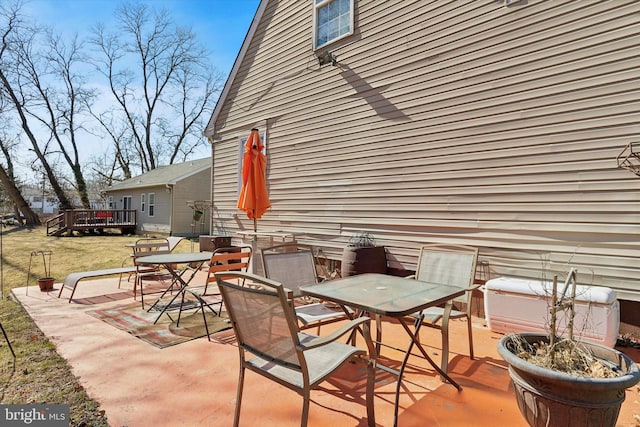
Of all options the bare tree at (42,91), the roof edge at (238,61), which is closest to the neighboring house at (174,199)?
the roof edge at (238,61)

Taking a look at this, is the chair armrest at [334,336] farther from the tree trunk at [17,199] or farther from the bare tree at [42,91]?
the bare tree at [42,91]

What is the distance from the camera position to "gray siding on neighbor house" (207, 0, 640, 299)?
3568 mm

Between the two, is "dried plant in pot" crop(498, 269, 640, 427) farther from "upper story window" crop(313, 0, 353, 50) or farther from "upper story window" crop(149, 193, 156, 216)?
"upper story window" crop(149, 193, 156, 216)

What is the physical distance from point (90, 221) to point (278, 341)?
19.8 meters

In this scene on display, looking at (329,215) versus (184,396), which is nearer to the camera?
(184,396)

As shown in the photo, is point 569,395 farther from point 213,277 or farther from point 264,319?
point 213,277

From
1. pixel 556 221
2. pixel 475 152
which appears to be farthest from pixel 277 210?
pixel 556 221

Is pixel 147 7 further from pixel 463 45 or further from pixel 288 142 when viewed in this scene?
pixel 463 45

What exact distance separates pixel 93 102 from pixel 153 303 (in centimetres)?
2808

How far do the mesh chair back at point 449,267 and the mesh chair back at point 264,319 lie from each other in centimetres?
212

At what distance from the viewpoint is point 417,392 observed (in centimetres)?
257

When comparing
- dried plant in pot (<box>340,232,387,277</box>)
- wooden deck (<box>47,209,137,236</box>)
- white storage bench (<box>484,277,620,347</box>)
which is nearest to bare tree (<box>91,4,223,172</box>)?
wooden deck (<box>47,209,137,236</box>)

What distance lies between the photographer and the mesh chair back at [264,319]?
174cm

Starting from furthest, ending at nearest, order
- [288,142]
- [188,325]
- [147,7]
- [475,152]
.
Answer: [147,7] → [288,142] → [475,152] → [188,325]
